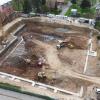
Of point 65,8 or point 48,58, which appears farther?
point 65,8

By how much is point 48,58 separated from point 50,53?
5.33 ft

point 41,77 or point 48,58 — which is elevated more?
point 48,58

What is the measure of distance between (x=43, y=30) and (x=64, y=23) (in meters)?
4.46

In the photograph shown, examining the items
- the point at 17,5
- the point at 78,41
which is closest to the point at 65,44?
the point at 78,41

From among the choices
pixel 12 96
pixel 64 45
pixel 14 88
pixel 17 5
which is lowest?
pixel 12 96

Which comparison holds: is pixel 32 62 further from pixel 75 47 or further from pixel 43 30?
pixel 43 30

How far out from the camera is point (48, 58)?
3297cm

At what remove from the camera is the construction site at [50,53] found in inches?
1129

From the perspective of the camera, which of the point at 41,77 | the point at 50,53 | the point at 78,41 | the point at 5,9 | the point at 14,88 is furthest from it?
the point at 5,9

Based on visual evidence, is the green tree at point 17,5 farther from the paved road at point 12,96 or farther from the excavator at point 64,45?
the paved road at point 12,96

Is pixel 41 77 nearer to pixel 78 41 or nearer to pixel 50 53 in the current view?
pixel 50 53

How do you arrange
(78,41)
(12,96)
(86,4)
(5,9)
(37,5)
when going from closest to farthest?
1. (12,96)
2. (78,41)
3. (5,9)
4. (37,5)
5. (86,4)

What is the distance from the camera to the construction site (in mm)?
28672

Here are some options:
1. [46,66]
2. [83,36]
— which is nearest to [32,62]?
[46,66]
